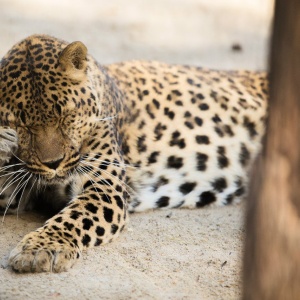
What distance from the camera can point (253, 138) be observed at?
8.83m

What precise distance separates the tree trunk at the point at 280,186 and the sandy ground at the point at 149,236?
28.5 inches

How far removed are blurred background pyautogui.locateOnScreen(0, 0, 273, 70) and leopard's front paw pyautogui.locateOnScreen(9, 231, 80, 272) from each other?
5.85 metres

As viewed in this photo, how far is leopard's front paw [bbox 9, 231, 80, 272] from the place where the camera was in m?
Result: 6.09

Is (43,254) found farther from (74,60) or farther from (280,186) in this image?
(280,186)

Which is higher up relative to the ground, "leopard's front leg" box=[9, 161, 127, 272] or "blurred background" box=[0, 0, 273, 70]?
"blurred background" box=[0, 0, 273, 70]

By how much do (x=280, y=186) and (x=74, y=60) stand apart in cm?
372

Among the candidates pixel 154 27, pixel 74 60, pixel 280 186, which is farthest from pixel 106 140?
pixel 154 27

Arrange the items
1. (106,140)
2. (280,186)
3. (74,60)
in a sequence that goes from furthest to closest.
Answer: (106,140)
(74,60)
(280,186)

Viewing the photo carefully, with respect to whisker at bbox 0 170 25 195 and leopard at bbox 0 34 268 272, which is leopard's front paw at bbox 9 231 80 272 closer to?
leopard at bbox 0 34 268 272

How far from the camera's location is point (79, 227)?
6703mm

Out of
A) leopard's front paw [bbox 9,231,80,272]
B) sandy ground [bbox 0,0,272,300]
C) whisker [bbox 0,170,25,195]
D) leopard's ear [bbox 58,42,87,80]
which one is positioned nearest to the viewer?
sandy ground [bbox 0,0,272,300]

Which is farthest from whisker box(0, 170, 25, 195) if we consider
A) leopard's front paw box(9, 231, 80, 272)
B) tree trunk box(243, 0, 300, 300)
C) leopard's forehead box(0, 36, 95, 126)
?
tree trunk box(243, 0, 300, 300)

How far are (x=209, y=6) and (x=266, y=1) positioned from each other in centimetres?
101

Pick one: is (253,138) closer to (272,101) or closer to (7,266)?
(7,266)
